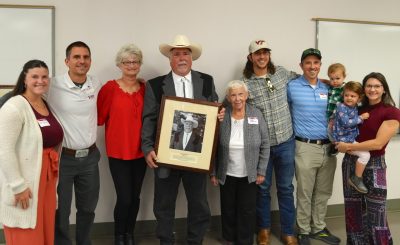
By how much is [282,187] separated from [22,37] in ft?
8.50

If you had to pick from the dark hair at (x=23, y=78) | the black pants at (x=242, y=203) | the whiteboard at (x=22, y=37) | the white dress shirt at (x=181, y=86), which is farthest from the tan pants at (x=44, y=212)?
the black pants at (x=242, y=203)

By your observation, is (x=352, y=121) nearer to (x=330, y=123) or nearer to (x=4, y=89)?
(x=330, y=123)

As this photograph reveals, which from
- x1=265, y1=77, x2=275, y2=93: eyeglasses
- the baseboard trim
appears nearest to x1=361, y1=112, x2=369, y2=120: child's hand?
x1=265, y1=77, x2=275, y2=93: eyeglasses

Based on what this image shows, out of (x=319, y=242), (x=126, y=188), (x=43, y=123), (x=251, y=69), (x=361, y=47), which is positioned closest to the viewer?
(x=43, y=123)

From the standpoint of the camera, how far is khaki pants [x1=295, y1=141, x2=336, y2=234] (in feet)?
9.70

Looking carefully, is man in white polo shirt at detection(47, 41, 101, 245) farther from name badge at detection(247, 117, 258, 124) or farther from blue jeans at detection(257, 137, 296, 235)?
blue jeans at detection(257, 137, 296, 235)

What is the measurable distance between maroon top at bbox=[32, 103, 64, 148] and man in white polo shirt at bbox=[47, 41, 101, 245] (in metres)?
0.19

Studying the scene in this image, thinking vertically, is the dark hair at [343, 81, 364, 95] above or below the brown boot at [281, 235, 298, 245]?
above

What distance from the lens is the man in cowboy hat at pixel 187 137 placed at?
251 cm

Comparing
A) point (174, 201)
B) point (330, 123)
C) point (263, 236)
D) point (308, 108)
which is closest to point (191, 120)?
point (174, 201)

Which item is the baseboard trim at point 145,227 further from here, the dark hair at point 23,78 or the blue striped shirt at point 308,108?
the dark hair at point 23,78

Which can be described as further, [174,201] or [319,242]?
[319,242]

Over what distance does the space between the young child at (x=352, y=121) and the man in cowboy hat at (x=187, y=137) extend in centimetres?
117

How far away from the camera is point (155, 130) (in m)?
2.61
